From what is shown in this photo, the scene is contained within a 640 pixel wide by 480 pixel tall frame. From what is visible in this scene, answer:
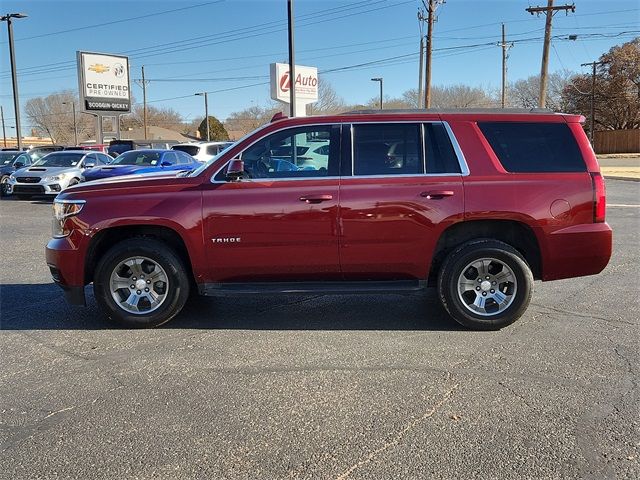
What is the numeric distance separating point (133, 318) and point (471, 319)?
304cm

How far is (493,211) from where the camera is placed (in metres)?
4.88

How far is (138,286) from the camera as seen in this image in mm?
5082

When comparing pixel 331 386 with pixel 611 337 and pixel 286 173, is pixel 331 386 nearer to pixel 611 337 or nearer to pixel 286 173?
pixel 286 173

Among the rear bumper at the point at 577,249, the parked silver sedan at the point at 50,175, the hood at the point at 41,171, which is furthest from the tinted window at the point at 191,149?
the rear bumper at the point at 577,249

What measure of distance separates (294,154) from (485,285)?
209 centimetres

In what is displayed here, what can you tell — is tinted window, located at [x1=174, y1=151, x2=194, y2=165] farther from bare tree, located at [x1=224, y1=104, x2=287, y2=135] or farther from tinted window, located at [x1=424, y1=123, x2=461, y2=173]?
bare tree, located at [x1=224, y1=104, x2=287, y2=135]

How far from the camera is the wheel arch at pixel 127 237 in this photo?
5.07m

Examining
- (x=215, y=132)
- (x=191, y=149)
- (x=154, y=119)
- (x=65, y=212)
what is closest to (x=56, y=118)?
(x=154, y=119)

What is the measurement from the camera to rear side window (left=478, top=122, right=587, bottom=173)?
16.3ft

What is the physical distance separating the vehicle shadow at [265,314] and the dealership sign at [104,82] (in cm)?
3194

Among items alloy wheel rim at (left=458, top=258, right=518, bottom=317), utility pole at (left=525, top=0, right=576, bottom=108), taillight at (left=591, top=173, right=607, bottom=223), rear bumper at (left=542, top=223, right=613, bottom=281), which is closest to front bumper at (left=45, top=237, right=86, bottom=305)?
alloy wheel rim at (left=458, top=258, right=518, bottom=317)

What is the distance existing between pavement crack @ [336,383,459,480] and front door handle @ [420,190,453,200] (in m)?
1.73

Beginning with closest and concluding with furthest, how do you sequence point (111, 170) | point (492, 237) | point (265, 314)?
point (492, 237), point (265, 314), point (111, 170)

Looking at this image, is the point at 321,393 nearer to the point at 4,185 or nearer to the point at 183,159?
the point at 183,159
